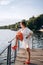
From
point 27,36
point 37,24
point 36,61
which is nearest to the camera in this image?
point 27,36

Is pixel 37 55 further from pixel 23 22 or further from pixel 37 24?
pixel 37 24

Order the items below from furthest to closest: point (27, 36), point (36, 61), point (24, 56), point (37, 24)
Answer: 1. point (37, 24)
2. point (24, 56)
3. point (36, 61)
4. point (27, 36)

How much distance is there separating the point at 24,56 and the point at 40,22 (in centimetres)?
5938

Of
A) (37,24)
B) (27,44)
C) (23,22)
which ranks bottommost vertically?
(27,44)

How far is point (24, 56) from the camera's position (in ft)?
22.7

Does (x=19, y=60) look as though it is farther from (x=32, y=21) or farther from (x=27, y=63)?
(x=32, y=21)

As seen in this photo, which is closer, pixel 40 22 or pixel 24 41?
pixel 24 41

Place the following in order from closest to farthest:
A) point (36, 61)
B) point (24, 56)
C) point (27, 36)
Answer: point (27, 36) < point (36, 61) < point (24, 56)

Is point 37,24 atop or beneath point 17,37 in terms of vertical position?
atop

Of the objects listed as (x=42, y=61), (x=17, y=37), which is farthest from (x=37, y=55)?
(x=17, y=37)

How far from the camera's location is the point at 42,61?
6.24 m

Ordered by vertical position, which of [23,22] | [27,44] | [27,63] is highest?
[23,22]

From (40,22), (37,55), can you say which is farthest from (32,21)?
(37,55)

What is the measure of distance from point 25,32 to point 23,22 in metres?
0.23
